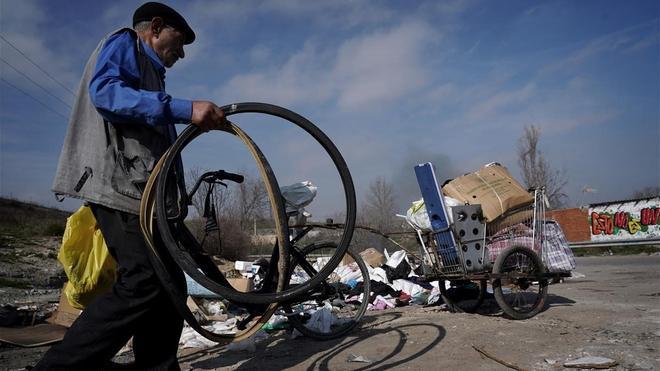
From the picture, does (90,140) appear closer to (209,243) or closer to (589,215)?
(209,243)

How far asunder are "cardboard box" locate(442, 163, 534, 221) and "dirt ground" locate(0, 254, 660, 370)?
3.99ft

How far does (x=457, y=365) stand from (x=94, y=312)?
233cm

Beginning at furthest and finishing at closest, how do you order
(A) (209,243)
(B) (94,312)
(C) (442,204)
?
(A) (209,243) < (C) (442,204) < (B) (94,312)

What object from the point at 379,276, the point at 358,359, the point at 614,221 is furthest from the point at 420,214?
the point at 614,221

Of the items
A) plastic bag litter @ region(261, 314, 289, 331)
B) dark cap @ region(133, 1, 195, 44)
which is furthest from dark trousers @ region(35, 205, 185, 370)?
plastic bag litter @ region(261, 314, 289, 331)

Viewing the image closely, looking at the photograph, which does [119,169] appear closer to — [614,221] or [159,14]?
[159,14]

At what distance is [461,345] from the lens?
12.0 ft

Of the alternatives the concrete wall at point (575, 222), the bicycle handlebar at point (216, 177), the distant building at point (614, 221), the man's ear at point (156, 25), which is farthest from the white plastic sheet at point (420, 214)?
the concrete wall at point (575, 222)

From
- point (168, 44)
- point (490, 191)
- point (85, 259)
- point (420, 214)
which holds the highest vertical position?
point (168, 44)

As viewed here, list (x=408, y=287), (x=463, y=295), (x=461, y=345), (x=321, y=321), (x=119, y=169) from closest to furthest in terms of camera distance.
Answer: (x=119, y=169) → (x=461, y=345) → (x=321, y=321) → (x=463, y=295) → (x=408, y=287)

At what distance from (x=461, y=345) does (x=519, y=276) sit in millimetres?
1567

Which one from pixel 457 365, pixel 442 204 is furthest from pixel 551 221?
pixel 457 365

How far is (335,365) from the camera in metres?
3.42

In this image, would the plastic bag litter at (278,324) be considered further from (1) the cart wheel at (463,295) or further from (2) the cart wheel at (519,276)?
(2) the cart wheel at (519,276)
